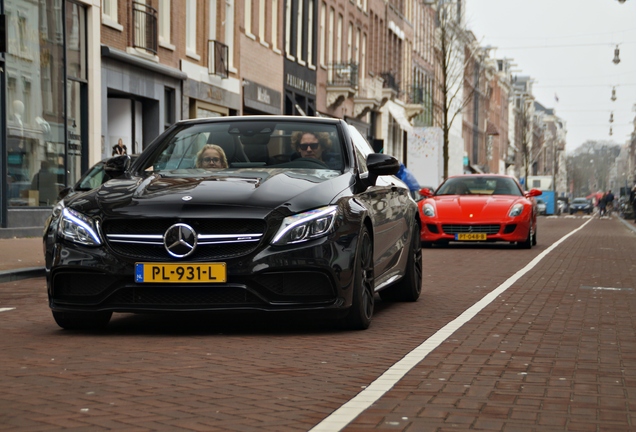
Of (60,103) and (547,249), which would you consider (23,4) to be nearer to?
(60,103)

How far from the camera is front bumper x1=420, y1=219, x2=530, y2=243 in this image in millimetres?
21891

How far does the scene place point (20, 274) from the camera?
45.8 feet

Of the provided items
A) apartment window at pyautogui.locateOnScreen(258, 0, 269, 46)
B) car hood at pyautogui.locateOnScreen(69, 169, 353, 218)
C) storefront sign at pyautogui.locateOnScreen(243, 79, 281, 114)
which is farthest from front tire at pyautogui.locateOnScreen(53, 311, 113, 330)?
apartment window at pyautogui.locateOnScreen(258, 0, 269, 46)

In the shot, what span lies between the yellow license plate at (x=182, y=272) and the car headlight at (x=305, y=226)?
0.40 m

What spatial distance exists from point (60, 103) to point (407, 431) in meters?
20.8

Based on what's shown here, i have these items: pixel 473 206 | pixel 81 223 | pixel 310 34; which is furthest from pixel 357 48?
pixel 81 223

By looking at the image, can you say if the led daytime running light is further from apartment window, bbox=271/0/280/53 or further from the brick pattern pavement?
apartment window, bbox=271/0/280/53

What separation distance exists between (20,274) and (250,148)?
5.59m

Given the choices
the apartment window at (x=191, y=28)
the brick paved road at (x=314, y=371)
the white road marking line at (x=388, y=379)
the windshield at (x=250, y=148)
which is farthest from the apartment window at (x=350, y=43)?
the windshield at (x=250, y=148)

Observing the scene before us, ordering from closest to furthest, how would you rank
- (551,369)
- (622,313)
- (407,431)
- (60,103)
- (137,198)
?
(407,431)
(551,369)
(137,198)
(622,313)
(60,103)

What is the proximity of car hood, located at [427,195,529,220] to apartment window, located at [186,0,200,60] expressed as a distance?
1219 centimetres

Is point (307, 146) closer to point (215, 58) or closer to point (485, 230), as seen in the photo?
point (485, 230)

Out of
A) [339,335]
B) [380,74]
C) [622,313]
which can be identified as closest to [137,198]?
[339,335]

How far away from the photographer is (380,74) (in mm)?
56750
